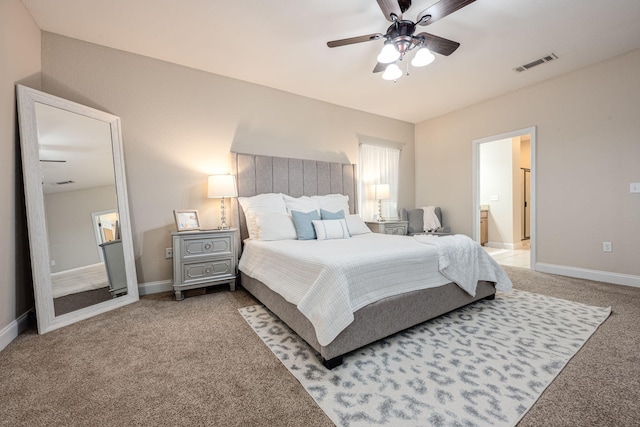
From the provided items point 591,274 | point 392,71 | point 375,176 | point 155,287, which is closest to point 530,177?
point 591,274

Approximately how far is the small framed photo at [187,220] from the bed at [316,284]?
44 cm

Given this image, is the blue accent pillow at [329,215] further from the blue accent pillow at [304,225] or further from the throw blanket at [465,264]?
the throw blanket at [465,264]

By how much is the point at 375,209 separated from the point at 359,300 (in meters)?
3.25

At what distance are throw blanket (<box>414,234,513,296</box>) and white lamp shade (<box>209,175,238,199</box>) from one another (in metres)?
2.05

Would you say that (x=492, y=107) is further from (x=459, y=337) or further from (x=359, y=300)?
(x=359, y=300)

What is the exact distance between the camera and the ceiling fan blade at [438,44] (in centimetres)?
220

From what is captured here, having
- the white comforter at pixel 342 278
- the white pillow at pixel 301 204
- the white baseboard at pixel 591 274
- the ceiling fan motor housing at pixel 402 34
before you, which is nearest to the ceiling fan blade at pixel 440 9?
the ceiling fan motor housing at pixel 402 34

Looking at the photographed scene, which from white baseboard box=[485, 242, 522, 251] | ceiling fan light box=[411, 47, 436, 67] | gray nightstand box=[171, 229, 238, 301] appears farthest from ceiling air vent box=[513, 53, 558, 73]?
gray nightstand box=[171, 229, 238, 301]

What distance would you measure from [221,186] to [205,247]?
0.70 metres

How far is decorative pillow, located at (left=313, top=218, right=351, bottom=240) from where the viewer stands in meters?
2.95

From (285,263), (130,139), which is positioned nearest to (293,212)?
(285,263)

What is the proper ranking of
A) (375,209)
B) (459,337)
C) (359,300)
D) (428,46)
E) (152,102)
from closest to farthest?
(359,300) < (459,337) < (428,46) < (152,102) < (375,209)

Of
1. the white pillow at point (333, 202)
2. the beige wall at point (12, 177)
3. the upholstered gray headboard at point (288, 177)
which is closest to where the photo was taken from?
the beige wall at point (12, 177)

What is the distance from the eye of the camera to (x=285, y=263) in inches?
84.0
